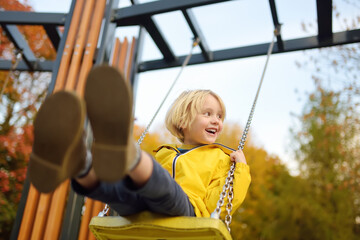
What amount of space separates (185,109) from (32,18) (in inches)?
85.9

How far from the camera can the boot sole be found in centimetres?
101

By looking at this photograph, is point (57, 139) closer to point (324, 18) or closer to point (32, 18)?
point (324, 18)

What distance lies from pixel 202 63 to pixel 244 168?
1.95 metres

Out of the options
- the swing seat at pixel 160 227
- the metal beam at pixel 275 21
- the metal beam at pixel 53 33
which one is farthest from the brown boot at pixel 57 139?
the metal beam at pixel 53 33

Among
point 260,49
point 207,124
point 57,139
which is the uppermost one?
point 260,49

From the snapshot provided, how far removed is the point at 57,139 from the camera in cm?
103

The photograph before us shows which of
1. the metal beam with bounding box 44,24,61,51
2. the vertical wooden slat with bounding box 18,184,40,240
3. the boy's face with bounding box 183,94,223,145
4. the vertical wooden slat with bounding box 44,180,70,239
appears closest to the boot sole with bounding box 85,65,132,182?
the boy's face with bounding box 183,94,223,145

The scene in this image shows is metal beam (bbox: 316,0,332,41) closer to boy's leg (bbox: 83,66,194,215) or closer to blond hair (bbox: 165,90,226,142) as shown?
blond hair (bbox: 165,90,226,142)

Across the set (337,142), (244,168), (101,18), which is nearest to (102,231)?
(244,168)

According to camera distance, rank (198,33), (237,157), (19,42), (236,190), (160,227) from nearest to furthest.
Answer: (160,227) < (236,190) < (237,157) < (198,33) < (19,42)

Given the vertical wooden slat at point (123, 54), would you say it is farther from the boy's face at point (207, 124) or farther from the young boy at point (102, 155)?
the young boy at point (102, 155)

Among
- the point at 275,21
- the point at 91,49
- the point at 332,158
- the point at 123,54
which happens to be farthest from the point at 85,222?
the point at 332,158

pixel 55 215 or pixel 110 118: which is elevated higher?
pixel 110 118

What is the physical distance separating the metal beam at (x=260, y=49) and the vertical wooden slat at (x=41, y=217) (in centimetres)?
146
